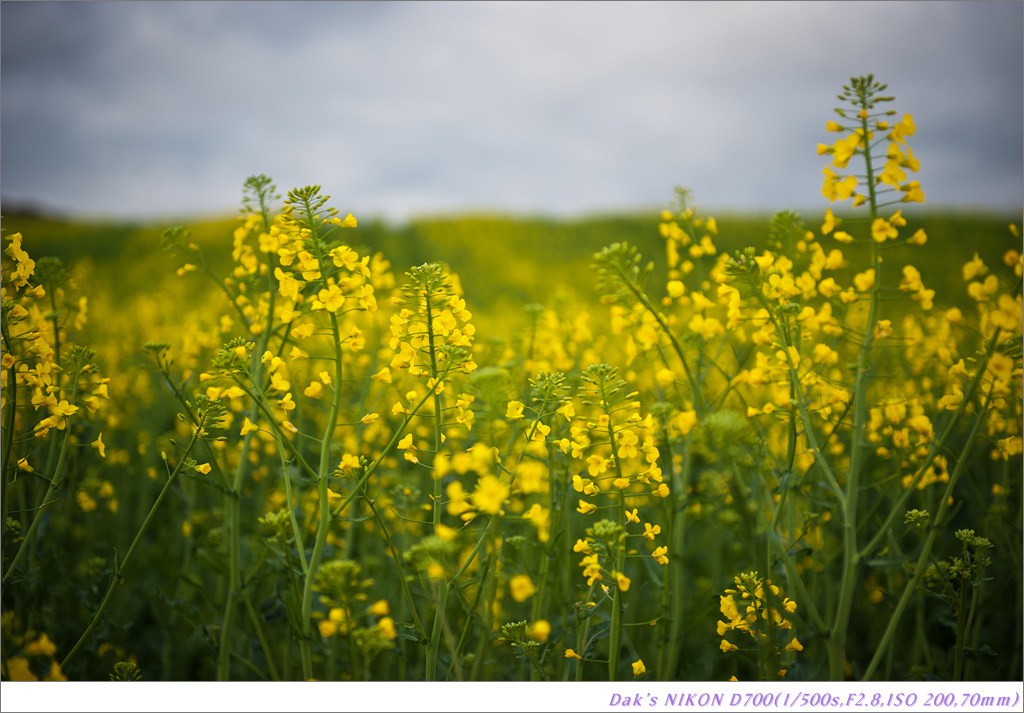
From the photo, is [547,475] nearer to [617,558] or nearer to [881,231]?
[617,558]

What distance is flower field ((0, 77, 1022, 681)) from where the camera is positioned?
5.62ft

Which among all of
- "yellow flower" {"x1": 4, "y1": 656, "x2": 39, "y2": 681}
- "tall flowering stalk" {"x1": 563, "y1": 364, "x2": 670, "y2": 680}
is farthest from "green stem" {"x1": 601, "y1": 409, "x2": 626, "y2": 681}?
"yellow flower" {"x1": 4, "y1": 656, "x2": 39, "y2": 681}

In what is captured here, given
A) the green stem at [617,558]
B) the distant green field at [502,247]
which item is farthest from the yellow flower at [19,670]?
the distant green field at [502,247]

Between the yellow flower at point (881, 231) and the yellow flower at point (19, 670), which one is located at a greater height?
the yellow flower at point (881, 231)

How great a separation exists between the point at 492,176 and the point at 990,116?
2.46m

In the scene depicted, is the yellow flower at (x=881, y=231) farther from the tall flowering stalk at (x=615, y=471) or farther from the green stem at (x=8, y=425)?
the green stem at (x=8, y=425)

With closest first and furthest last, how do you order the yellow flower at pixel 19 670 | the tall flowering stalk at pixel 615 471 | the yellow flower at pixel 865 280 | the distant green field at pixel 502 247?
the tall flowering stalk at pixel 615 471
the yellow flower at pixel 865 280
the yellow flower at pixel 19 670
the distant green field at pixel 502 247

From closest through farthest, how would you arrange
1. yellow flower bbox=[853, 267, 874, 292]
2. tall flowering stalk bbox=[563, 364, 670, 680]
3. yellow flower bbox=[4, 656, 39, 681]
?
tall flowering stalk bbox=[563, 364, 670, 680], yellow flower bbox=[853, 267, 874, 292], yellow flower bbox=[4, 656, 39, 681]

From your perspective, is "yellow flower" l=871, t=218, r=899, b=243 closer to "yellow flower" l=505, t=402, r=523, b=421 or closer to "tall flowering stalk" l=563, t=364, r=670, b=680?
"tall flowering stalk" l=563, t=364, r=670, b=680

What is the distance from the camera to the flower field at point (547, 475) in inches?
67.4

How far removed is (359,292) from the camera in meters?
1.76

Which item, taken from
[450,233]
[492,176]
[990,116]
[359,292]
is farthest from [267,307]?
[450,233]

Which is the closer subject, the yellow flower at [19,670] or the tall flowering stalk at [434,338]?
the tall flowering stalk at [434,338]

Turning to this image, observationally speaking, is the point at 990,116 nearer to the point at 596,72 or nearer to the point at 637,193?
the point at 596,72
